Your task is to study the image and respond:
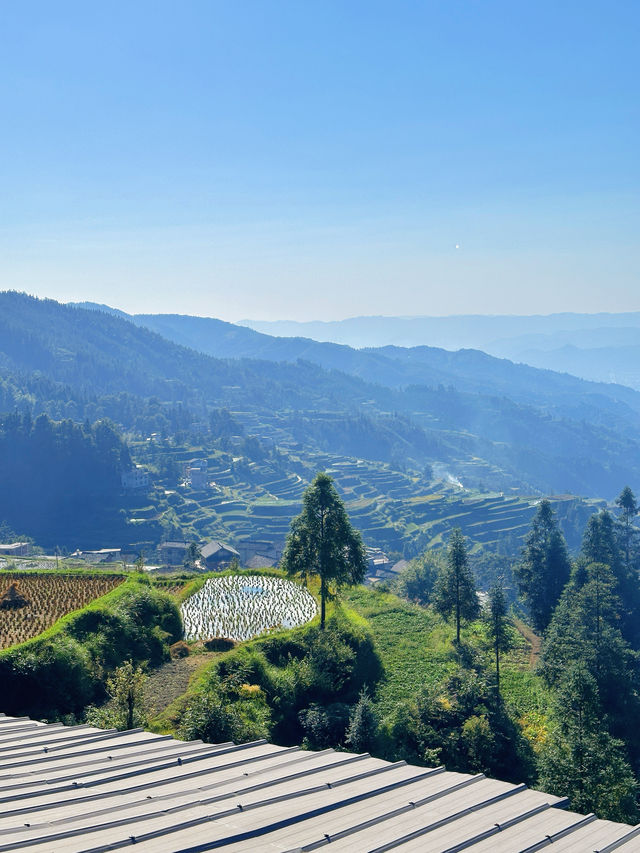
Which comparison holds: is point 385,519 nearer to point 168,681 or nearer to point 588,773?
point 168,681

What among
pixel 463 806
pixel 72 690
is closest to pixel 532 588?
pixel 72 690

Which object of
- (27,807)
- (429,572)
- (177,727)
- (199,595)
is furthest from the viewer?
(429,572)

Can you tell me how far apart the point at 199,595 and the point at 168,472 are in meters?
159

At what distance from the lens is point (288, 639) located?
3378 centimetres

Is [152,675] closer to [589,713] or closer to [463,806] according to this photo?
[589,713]

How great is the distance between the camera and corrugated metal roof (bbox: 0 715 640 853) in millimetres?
9852

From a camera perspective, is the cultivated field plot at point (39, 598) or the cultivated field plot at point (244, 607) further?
the cultivated field plot at point (244, 607)

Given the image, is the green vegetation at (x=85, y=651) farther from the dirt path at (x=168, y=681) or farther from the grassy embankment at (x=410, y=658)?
the grassy embankment at (x=410, y=658)

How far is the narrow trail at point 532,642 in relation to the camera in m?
46.3

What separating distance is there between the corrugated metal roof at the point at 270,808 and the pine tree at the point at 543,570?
42895 mm

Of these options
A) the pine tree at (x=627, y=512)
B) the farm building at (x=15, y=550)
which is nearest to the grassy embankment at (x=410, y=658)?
the pine tree at (x=627, y=512)

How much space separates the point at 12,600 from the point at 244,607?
1302cm

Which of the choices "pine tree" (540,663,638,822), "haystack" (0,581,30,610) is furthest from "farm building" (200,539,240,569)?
"pine tree" (540,663,638,822)

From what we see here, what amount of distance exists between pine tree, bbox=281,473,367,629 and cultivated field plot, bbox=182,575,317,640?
11.2 feet
